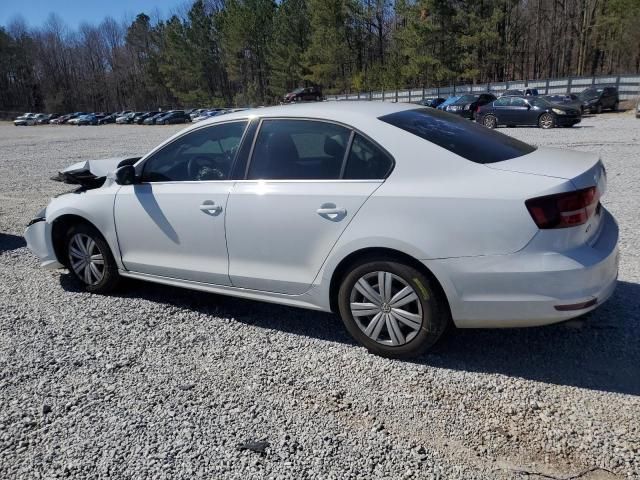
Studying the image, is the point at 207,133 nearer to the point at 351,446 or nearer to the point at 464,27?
the point at 351,446

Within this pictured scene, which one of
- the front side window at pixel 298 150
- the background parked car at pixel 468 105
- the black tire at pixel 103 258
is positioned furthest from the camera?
the background parked car at pixel 468 105

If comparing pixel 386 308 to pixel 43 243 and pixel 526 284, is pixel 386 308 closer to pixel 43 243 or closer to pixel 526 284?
pixel 526 284

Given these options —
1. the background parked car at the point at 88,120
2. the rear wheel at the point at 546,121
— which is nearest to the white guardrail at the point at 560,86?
the rear wheel at the point at 546,121

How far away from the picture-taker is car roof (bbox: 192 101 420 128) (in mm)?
3527

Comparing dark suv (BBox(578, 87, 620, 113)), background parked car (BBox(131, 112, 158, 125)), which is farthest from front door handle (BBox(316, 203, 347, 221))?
background parked car (BBox(131, 112, 158, 125))

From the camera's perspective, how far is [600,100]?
96.8 feet

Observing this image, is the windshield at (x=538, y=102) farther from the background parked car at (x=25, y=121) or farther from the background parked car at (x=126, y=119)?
the background parked car at (x=25, y=121)

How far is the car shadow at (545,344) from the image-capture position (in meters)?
3.14

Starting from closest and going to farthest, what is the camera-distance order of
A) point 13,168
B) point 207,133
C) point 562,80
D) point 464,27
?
point 207,133
point 13,168
point 562,80
point 464,27

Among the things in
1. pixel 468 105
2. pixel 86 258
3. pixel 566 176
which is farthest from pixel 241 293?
pixel 468 105

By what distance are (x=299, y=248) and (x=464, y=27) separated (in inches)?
1998

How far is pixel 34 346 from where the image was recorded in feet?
12.7

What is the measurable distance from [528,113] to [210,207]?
824 inches

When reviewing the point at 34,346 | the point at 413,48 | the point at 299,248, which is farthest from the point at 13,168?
the point at 413,48
